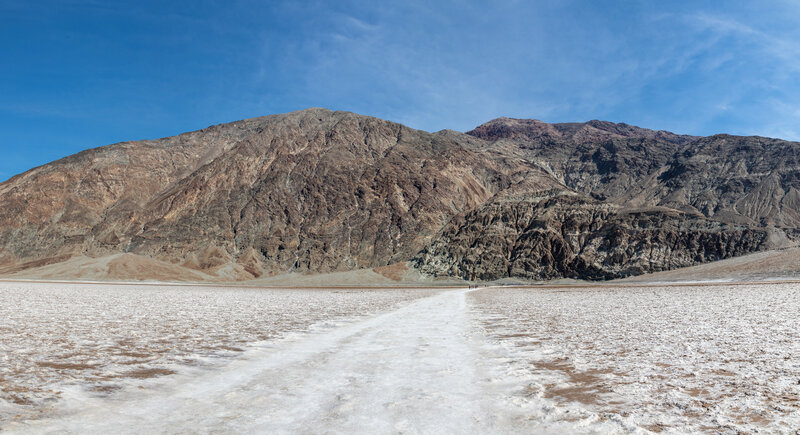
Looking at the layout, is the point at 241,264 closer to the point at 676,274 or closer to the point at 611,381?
the point at 676,274

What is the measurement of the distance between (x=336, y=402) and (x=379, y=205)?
96.2 meters

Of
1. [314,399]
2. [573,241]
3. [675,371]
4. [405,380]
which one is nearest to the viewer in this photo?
[314,399]

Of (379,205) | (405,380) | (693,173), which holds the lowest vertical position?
(405,380)

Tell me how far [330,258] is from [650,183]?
89.5 m

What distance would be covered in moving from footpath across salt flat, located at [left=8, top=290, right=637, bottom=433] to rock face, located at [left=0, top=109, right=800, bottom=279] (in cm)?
7402

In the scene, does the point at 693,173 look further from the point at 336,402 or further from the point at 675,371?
the point at 336,402

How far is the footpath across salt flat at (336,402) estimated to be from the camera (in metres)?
4.17

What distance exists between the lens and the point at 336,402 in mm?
5012

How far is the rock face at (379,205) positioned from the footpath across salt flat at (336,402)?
74.0 meters

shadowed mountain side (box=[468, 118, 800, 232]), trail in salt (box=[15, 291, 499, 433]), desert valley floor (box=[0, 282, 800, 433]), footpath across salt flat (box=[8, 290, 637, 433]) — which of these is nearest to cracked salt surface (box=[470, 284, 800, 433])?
desert valley floor (box=[0, 282, 800, 433])

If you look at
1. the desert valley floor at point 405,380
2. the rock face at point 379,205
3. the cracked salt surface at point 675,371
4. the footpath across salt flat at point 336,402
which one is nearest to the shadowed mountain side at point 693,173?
the rock face at point 379,205

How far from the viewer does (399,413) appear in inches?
181

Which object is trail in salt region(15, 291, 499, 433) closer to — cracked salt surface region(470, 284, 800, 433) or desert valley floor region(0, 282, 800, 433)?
desert valley floor region(0, 282, 800, 433)

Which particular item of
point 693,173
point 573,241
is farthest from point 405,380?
point 693,173
